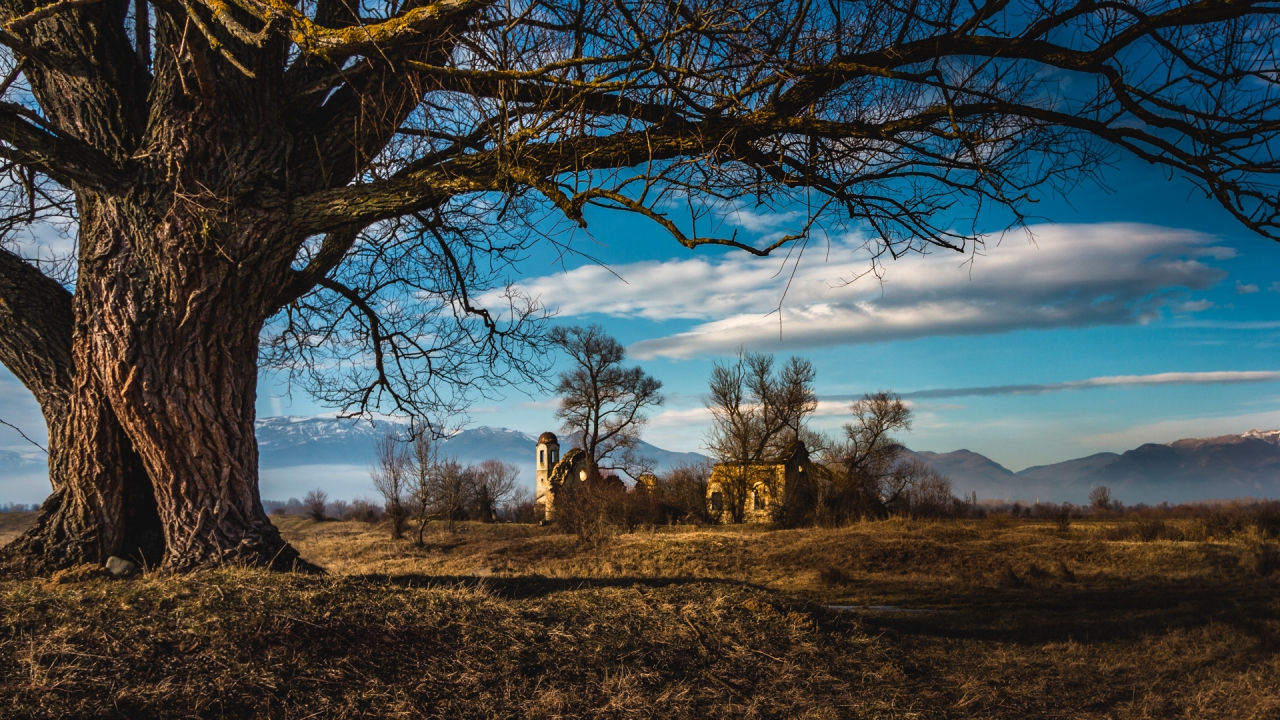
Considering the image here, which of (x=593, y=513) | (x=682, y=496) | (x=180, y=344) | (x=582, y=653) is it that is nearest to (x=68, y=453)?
(x=180, y=344)

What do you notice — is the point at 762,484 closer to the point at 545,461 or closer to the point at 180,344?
the point at 545,461

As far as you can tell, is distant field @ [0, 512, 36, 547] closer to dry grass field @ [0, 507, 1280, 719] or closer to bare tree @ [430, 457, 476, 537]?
bare tree @ [430, 457, 476, 537]

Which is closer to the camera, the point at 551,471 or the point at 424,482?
the point at 424,482

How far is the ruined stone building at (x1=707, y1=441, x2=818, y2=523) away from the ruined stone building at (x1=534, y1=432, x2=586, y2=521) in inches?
277

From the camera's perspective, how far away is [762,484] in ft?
90.5

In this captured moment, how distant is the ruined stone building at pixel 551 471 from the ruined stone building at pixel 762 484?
7.04 m

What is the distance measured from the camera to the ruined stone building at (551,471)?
3419cm

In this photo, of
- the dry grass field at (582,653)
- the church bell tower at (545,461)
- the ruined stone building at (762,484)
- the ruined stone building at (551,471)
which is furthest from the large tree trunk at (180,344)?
the church bell tower at (545,461)

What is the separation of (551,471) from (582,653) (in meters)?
32.1

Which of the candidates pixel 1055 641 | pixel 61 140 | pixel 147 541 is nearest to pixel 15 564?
pixel 147 541

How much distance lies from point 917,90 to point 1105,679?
4.86m

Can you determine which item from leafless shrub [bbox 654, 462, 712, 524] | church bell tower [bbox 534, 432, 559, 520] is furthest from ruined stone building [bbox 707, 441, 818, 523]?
church bell tower [bbox 534, 432, 559, 520]

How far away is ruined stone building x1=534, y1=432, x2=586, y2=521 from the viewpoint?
3419 centimetres

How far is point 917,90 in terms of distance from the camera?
5.61 meters
